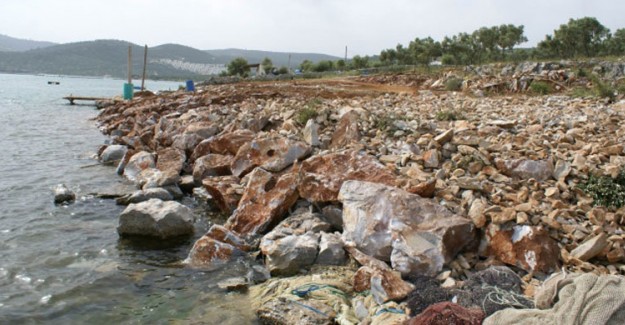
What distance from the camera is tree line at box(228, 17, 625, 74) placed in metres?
34.4

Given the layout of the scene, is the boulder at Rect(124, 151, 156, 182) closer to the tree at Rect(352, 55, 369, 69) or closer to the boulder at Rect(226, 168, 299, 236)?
the boulder at Rect(226, 168, 299, 236)

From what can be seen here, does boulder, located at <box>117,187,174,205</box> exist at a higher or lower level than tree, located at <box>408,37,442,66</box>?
lower

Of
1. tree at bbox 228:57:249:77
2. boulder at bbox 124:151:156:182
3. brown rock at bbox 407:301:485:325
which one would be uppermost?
tree at bbox 228:57:249:77

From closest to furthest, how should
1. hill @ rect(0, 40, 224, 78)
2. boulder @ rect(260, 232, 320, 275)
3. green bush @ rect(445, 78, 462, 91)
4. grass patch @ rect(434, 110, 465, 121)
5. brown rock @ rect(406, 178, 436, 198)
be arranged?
boulder @ rect(260, 232, 320, 275) → brown rock @ rect(406, 178, 436, 198) → grass patch @ rect(434, 110, 465, 121) → green bush @ rect(445, 78, 462, 91) → hill @ rect(0, 40, 224, 78)

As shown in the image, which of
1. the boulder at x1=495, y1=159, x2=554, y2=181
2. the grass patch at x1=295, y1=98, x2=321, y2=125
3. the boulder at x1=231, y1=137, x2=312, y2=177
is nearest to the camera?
the boulder at x1=495, y1=159, x2=554, y2=181

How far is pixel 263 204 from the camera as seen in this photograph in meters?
6.83

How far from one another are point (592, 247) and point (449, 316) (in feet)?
6.32

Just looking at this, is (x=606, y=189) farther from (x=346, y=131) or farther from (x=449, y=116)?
(x=346, y=131)

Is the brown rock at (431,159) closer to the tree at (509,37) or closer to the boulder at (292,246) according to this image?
the boulder at (292,246)

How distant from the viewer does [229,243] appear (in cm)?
602

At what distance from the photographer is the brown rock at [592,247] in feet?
14.6

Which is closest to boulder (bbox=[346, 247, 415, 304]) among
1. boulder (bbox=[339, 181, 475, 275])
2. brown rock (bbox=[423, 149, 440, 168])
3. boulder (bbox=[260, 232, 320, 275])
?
boulder (bbox=[339, 181, 475, 275])

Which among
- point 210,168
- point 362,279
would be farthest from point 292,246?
point 210,168

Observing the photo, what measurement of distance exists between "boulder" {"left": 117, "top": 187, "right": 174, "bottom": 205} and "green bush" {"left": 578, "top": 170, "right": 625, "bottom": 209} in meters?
6.59
